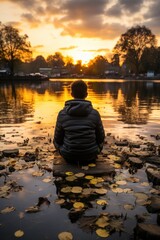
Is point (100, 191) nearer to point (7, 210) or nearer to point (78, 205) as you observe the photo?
point (78, 205)

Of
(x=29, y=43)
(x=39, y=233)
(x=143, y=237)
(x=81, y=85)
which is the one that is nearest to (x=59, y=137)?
(x=81, y=85)

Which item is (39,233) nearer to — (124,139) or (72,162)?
(72,162)

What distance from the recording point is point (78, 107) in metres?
5.27

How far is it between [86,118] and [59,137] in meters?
0.75

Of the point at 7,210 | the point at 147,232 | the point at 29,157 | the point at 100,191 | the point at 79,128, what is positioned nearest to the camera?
the point at 147,232

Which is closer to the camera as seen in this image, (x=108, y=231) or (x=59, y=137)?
(x=108, y=231)

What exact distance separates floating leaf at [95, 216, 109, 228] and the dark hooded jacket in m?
1.92

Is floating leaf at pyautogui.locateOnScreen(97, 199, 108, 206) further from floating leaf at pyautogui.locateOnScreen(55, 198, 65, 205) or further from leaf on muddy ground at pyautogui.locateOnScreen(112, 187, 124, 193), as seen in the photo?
floating leaf at pyautogui.locateOnScreen(55, 198, 65, 205)

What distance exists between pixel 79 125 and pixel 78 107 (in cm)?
38

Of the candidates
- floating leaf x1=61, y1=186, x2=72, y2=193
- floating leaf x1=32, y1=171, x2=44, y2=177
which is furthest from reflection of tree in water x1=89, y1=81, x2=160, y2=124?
floating leaf x1=61, y1=186, x2=72, y2=193

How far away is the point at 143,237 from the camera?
131 inches

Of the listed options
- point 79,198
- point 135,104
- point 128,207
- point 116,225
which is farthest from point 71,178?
point 135,104

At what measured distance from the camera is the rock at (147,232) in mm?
3223

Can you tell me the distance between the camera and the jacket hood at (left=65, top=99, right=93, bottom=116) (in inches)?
208
